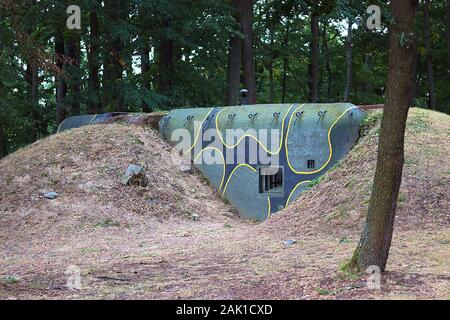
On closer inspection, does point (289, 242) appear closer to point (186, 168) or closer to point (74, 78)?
point (186, 168)

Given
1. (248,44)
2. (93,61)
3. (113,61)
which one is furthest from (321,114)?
(93,61)

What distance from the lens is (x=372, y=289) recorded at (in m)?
5.42

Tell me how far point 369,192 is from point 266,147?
4.43 metres

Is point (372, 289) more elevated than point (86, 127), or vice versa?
point (86, 127)

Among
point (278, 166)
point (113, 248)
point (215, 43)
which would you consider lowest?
point (113, 248)

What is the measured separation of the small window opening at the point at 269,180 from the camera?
13852mm

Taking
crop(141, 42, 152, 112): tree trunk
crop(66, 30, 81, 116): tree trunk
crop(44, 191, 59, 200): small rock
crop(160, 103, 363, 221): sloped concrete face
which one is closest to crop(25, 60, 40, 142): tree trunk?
crop(66, 30, 81, 116): tree trunk

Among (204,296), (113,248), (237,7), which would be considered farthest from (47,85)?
(204,296)

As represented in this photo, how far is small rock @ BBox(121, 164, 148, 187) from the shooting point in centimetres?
1372

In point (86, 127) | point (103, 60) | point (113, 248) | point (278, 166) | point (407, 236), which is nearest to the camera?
point (407, 236)

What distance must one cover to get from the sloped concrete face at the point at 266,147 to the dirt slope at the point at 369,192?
1011mm

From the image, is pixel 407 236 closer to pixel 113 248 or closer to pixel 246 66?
pixel 113 248

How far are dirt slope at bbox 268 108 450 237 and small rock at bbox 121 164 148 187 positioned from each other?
4.10 meters

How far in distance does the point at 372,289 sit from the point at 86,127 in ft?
40.3
